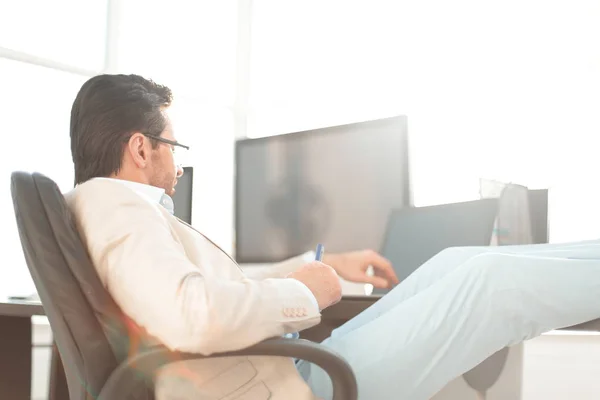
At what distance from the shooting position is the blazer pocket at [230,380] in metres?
1.10

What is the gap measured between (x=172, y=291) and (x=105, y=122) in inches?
19.1

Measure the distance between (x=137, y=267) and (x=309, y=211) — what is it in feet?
3.14

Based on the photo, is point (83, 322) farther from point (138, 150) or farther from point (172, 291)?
point (138, 150)

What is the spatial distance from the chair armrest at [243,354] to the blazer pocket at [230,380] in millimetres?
110

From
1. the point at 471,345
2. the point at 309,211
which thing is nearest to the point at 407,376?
the point at 471,345

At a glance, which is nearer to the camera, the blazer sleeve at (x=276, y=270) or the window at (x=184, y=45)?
the blazer sleeve at (x=276, y=270)

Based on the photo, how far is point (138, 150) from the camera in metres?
1.33

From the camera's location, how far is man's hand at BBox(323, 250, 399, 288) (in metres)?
1.64

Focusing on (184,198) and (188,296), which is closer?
(188,296)

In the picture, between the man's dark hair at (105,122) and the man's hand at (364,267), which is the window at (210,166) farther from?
the man's dark hair at (105,122)

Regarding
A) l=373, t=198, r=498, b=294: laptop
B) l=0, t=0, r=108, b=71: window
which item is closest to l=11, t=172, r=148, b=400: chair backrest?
l=373, t=198, r=498, b=294: laptop

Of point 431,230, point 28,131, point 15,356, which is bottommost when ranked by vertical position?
point 15,356

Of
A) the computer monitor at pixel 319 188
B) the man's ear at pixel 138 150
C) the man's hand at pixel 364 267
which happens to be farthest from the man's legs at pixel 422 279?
the man's ear at pixel 138 150

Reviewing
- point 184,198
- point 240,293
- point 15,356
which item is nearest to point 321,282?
Answer: point 240,293
